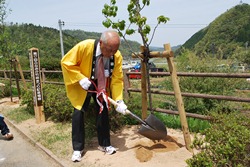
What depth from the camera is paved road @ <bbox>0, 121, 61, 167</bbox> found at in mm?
3792

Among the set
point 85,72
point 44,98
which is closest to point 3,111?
point 44,98

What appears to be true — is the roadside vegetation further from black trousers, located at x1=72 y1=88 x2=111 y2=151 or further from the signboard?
black trousers, located at x1=72 y1=88 x2=111 y2=151

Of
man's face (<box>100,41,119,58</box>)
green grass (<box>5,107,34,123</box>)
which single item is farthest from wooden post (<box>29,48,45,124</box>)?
man's face (<box>100,41,119,58</box>)

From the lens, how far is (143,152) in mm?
3414

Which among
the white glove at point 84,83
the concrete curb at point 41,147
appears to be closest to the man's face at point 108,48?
the white glove at point 84,83

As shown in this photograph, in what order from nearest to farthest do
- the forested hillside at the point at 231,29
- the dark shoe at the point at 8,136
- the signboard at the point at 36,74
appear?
the dark shoe at the point at 8,136
the signboard at the point at 36,74
the forested hillside at the point at 231,29

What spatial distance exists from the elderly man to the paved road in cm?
66

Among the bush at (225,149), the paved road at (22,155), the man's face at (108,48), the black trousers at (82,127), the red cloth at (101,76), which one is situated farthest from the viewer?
the paved road at (22,155)

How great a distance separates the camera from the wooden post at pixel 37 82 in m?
5.48

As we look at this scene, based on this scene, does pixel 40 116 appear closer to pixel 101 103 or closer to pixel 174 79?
pixel 101 103

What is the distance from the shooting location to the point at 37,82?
556 cm

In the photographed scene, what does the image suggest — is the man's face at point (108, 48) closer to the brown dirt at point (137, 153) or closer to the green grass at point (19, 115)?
the brown dirt at point (137, 153)

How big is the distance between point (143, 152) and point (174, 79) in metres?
1.07

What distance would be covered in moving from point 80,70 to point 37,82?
8.05 ft
